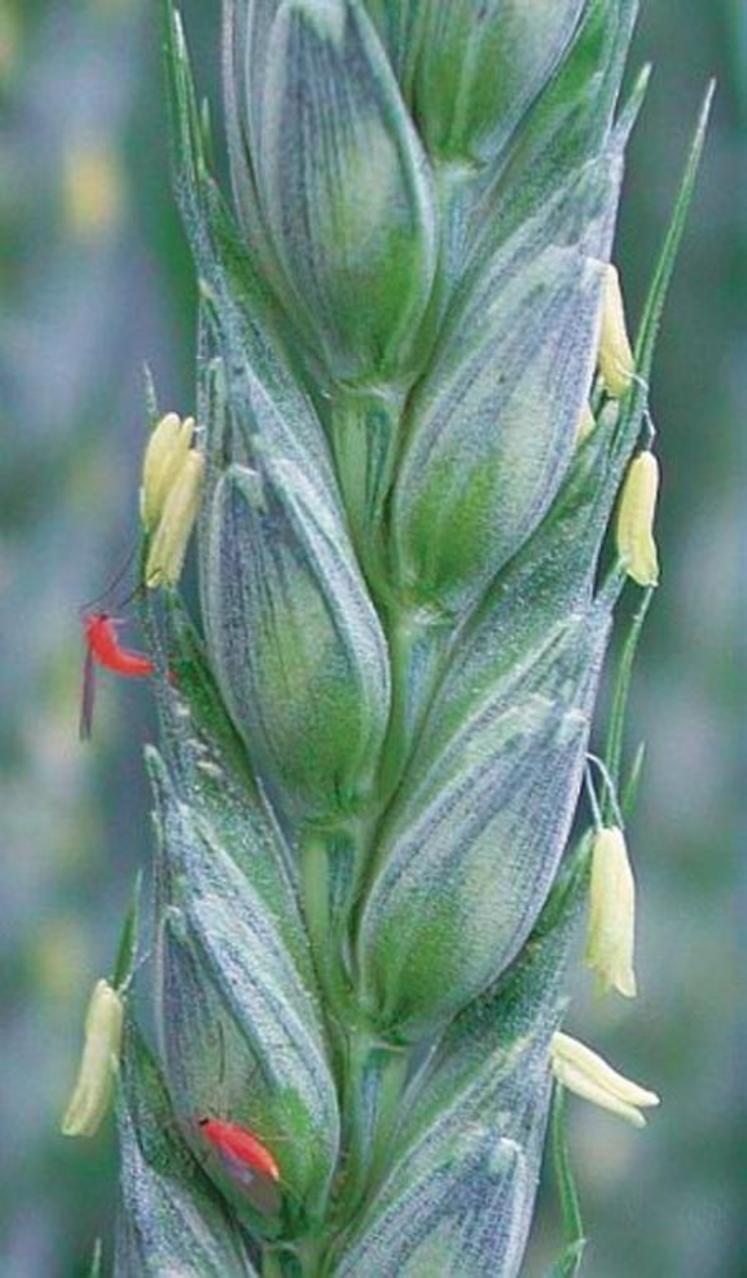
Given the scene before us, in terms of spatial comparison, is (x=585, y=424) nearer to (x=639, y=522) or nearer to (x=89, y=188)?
(x=639, y=522)

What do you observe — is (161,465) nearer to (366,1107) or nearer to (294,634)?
(294,634)

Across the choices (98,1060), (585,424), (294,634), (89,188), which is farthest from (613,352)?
(89,188)

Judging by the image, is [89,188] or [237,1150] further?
[89,188]

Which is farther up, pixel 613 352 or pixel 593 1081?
pixel 613 352

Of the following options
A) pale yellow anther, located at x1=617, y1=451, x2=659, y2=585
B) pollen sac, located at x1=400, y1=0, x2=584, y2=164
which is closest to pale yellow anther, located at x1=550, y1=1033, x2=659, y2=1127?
pale yellow anther, located at x1=617, y1=451, x2=659, y2=585

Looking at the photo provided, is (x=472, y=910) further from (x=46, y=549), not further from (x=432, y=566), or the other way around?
(x=46, y=549)

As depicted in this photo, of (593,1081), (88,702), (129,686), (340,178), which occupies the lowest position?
(129,686)

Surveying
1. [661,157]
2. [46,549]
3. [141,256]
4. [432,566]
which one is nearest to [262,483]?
[432,566]
